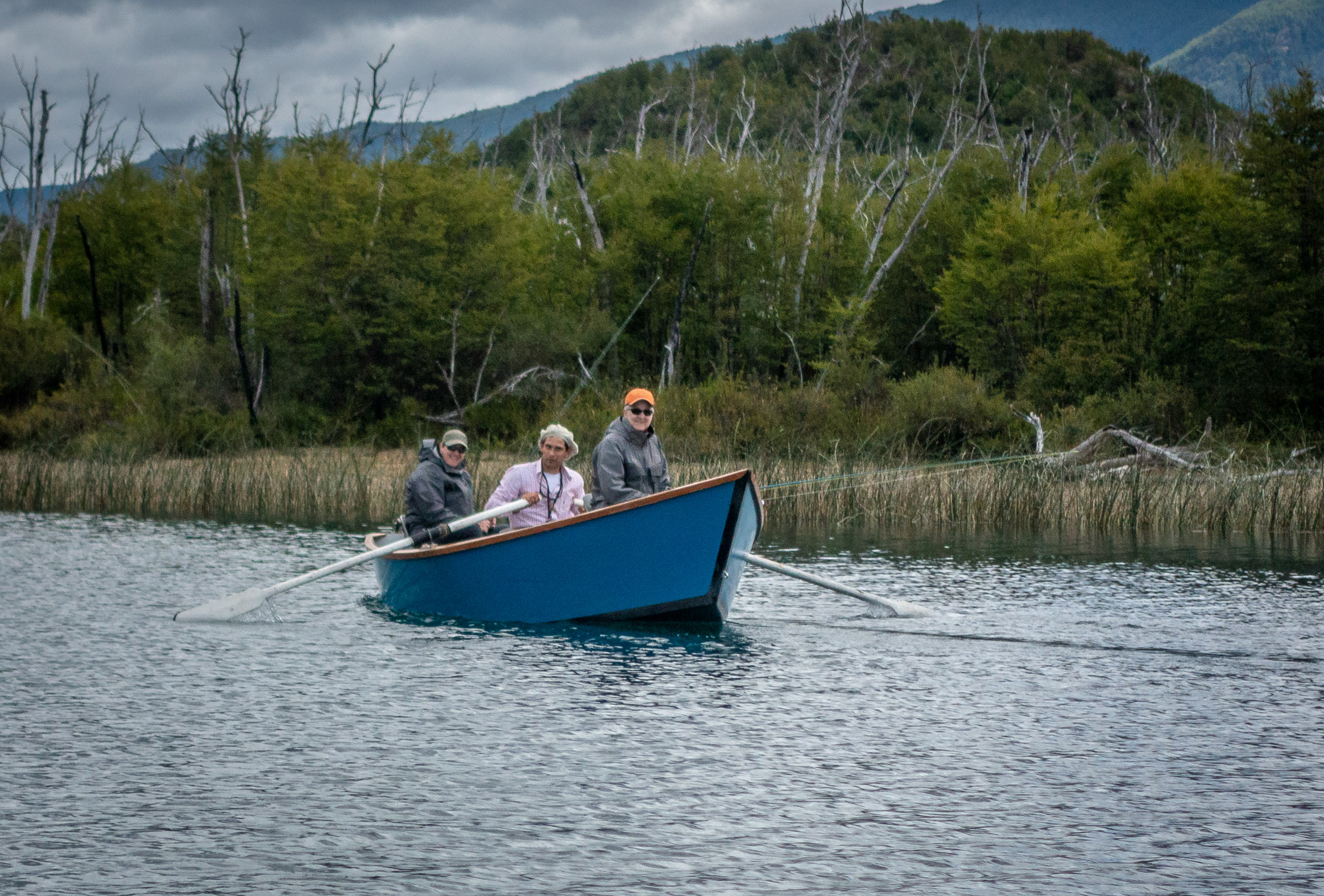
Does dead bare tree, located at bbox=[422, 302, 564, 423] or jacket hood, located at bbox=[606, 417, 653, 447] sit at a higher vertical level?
dead bare tree, located at bbox=[422, 302, 564, 423]

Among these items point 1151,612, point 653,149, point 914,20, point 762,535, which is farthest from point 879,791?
point 914,20

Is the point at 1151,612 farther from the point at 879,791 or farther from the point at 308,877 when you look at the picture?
the point at 308,877

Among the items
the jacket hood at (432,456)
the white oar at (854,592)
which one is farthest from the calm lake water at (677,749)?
the jacket hood at (432,456)

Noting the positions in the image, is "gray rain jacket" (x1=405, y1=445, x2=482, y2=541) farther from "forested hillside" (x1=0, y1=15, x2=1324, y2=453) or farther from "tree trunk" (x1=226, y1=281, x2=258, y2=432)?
"tree trunk" (x1=226, y1=281, x2=258, y2=432)

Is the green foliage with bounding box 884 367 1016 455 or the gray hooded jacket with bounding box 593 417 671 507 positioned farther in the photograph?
the green foliage with bounding box 884 367 1016 455

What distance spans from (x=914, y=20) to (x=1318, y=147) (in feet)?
223

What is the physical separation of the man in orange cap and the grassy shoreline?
8.28 meters

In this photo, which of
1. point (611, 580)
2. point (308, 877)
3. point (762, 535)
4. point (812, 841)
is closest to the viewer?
point (308, 877)

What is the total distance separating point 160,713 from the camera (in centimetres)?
813

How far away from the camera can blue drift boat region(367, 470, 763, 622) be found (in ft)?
34.2

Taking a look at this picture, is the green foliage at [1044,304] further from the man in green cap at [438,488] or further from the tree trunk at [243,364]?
the man in green cap at [438,488]

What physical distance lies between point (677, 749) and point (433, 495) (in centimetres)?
545

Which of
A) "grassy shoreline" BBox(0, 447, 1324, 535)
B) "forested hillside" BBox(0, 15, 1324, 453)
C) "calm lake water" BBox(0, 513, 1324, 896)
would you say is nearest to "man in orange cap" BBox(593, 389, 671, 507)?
"calm lake water" BBox(0, 513, 1324, 896)

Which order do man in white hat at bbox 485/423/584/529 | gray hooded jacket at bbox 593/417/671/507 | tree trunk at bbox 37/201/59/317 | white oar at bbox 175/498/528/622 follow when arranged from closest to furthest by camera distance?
gray hooded jacket at bbox 593/417/671/507 < white oar at bbox 175/498/528/622 < man in white hat at bbox 485/423/584/529 < tree trunk at bbox 37/201/59/317
